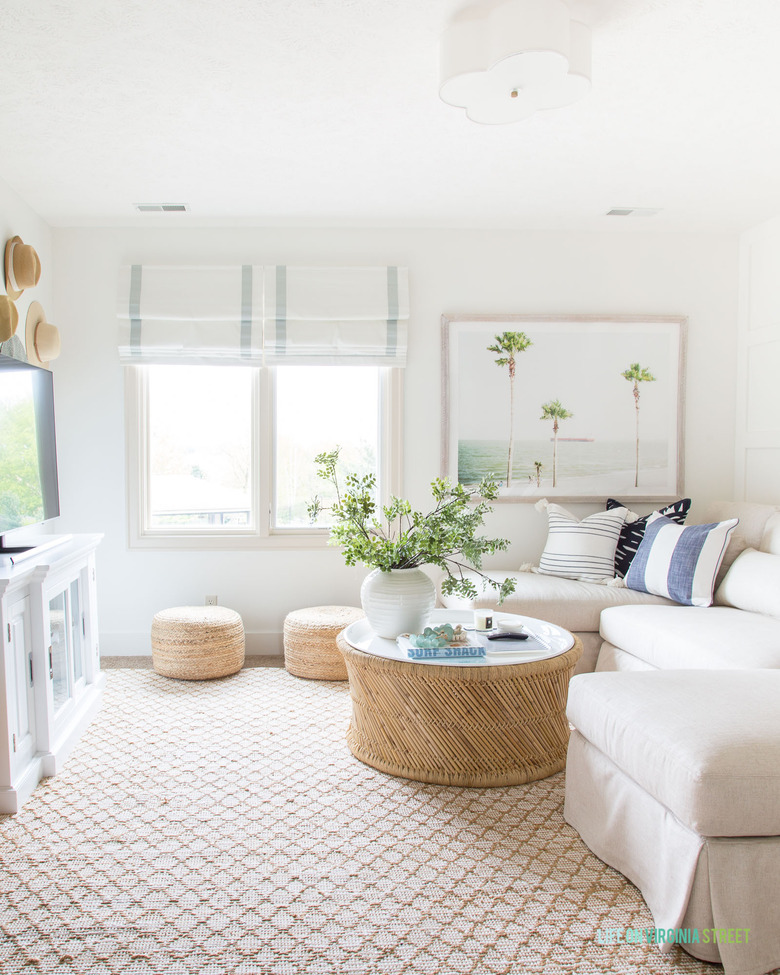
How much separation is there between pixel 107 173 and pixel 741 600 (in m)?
3.60

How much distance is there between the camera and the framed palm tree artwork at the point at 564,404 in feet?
14.0

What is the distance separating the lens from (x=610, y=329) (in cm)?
430

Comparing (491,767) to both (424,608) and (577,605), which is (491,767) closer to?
(424,608)

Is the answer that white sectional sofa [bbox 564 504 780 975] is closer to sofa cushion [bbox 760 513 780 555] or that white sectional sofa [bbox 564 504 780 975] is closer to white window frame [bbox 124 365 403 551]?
sofa cushion [bbox 760 513 780 555]

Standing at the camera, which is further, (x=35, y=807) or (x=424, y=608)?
(x=424, y=608)

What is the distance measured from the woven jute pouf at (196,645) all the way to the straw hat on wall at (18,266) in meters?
1.80

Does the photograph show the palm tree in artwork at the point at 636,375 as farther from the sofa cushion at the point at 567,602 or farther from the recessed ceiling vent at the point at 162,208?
the recessed ceiling vent at the point at 162,208

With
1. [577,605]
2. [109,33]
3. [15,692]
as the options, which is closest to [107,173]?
[109,33]

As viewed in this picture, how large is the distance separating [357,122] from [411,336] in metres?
1.56

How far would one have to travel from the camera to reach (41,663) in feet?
8.51

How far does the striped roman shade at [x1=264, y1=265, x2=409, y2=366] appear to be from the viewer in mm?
4160

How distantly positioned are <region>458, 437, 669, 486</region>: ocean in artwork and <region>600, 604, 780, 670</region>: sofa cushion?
109cm

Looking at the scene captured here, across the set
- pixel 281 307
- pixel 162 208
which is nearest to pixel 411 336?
pixel 281 307

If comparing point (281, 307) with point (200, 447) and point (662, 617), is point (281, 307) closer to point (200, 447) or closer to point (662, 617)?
point (200, 447)
